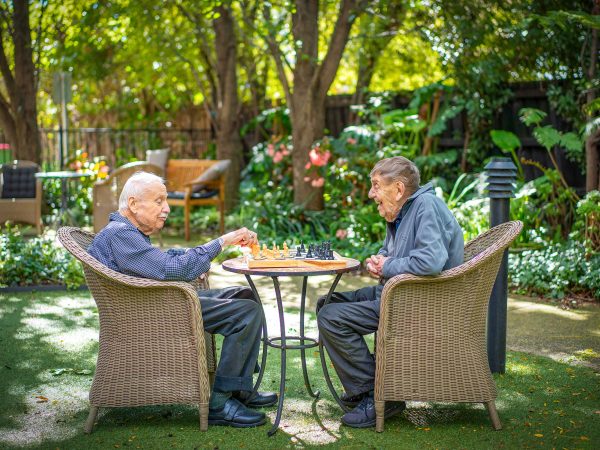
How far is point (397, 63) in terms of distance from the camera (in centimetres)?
1669

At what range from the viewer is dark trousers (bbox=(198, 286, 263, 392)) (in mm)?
3916

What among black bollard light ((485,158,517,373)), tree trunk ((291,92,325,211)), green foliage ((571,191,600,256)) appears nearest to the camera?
black bollard light ((485,158,517,373))

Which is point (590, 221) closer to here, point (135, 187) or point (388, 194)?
point (388, 194)

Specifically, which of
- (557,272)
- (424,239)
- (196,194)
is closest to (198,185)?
(196,194)

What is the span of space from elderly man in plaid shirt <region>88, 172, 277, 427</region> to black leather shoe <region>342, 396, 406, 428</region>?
42 cm

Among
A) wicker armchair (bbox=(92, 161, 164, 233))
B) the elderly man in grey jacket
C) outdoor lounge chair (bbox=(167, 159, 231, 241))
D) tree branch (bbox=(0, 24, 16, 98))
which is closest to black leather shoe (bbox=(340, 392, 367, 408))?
A: the elderly man in grey jacket

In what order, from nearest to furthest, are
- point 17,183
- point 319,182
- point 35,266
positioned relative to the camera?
point 35,266 < point 319,182 < point 17,183

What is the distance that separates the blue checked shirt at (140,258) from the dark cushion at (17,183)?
8.26 meters

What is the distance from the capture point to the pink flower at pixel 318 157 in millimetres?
10084

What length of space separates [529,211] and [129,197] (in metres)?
5.53

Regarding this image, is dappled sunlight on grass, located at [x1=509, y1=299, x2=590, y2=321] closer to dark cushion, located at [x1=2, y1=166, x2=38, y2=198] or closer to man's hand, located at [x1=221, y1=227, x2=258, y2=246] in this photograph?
man's hand, located at [x1=221, y1=227, x2=258, y2=246]

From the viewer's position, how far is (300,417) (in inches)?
161

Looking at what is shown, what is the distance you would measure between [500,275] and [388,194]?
1.23 m

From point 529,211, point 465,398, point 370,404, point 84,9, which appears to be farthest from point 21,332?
point 84,9
